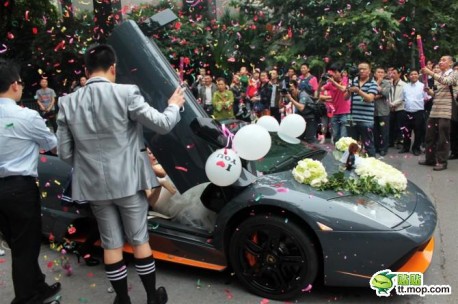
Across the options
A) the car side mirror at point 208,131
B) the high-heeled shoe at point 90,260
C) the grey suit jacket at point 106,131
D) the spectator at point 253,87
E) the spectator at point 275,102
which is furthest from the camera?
the spectator at point 253,87

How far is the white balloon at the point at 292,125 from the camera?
15.1ft

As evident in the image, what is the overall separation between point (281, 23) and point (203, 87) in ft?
13.6

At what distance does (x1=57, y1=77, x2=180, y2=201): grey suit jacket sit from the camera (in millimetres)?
2936

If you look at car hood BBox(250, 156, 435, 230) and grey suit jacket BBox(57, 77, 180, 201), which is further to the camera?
car hood BBox(250, 156, 435, 230)

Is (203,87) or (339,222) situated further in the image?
(203,87)

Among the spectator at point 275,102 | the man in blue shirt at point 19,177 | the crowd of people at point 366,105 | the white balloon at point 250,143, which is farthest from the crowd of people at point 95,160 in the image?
the spectator at point 275,102

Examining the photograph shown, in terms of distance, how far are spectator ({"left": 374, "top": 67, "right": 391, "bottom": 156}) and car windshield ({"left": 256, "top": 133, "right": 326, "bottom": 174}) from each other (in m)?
4.50

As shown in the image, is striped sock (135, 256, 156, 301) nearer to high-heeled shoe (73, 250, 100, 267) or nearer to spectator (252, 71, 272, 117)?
high-heeled shoe (73, 250, 100, 267)

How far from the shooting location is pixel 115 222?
3160 mm

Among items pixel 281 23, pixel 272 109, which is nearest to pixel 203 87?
pixel 272 109

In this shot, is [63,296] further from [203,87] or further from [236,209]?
[203,87]

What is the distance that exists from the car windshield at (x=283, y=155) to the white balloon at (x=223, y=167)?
49cm

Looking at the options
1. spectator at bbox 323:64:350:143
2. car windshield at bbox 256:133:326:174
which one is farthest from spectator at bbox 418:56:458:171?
car windshield at bbox 256:133:326:174

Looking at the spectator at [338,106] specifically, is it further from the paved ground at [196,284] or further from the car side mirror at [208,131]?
the car side mirror at [208,131]
